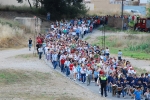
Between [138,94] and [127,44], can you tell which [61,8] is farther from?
[138,94]

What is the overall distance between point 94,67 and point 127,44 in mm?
21904

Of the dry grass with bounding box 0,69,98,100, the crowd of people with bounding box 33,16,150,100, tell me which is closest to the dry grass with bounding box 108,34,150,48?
the crowd of people with bounding box 33,16,150,100

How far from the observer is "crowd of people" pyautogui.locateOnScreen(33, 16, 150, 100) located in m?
26.0

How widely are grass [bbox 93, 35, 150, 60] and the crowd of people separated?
25.5ft

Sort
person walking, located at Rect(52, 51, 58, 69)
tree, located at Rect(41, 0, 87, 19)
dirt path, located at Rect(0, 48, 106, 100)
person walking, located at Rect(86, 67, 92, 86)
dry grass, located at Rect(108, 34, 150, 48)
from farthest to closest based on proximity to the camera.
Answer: tree, located at Rect(41, 0, 87, 19) < dry grass, located at Rect(108, 34, 150, 48) < person walking, located at Rect(52, 51, 58, 69) < person walking, located at Rect(86, 67, 92, 86) < dirt path, located at Rect(0, 48, 106, 100)

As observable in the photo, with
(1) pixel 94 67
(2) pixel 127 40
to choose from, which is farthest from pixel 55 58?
(2) pixel 127 40

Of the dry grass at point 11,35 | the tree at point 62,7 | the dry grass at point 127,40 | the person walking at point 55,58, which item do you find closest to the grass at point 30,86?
the person walking at point 55,58

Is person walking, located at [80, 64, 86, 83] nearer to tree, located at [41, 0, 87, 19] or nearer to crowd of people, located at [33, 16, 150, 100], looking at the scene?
crowd of people, located at [33, 16, 150, 100]

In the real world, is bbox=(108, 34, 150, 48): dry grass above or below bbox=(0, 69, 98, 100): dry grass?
above

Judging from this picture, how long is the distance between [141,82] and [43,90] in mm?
4873

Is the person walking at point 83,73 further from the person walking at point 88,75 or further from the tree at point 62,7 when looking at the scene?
the tree at point 62,7

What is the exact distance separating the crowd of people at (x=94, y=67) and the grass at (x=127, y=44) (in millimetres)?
7774

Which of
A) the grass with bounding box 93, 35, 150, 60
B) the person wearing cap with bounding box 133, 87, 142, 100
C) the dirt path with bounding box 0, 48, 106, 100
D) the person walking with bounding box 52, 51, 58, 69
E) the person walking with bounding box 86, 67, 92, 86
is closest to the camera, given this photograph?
the person wearing cap with bounding box 133, 87, 142, 100

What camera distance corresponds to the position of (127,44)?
167ft
